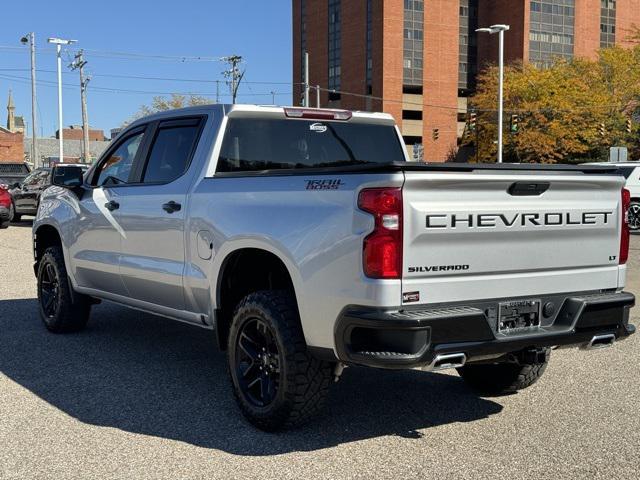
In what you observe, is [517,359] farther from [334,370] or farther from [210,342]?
[210,342]

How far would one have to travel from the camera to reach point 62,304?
7293 millimetres

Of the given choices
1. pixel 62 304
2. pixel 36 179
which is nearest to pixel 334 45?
pixel 36 179

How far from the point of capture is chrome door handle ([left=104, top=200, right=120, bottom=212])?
20.6ft

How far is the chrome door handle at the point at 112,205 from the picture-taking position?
6277 millimetres

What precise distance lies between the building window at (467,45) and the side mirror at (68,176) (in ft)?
282

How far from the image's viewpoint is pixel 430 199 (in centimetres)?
393

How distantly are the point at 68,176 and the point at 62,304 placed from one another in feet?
4.22

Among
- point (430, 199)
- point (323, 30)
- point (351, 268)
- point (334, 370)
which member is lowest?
point (334, 370)

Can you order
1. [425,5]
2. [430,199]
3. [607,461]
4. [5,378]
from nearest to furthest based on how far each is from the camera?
[430,199], [607,461], [5,378], [425,5]

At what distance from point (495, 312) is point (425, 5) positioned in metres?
84.4

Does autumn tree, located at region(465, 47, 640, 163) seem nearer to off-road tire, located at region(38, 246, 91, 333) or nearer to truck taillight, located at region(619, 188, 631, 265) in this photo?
off-road tire, located at region(38, 246, 91, 333)

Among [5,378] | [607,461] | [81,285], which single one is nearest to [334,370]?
[607,461]

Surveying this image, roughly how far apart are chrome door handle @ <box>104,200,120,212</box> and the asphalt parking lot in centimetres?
128

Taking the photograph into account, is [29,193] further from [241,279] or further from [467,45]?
[467,45]
